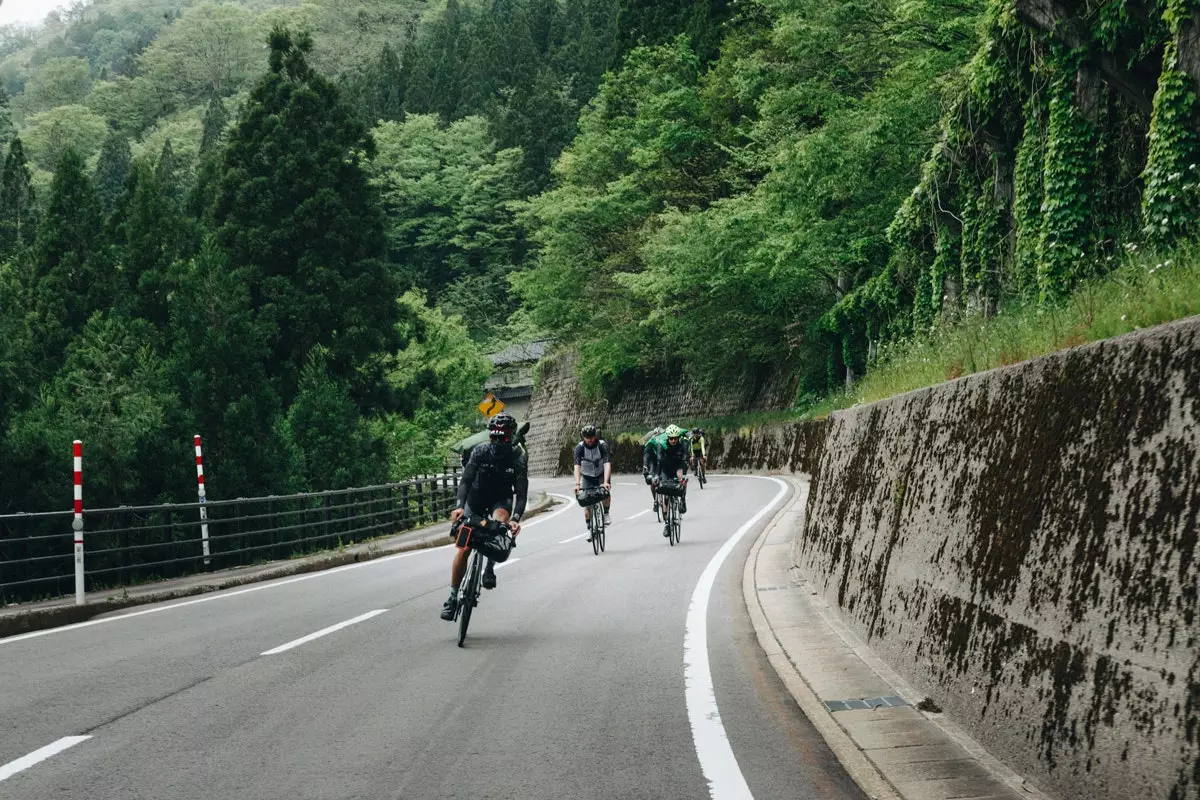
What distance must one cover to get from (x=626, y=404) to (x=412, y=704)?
58818 millimetres

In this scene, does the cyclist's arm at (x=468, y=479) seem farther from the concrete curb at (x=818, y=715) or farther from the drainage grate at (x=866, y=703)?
the drainage grate at (x=866, y=703)

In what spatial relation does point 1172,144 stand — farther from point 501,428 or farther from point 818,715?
point 818,715

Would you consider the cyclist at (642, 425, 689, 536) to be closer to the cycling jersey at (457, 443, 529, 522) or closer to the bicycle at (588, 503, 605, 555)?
the bicycle at (588, 503, 605, 555)

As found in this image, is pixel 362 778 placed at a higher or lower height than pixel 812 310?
lower

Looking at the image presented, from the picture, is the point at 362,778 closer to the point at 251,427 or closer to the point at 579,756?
the point at 579,756

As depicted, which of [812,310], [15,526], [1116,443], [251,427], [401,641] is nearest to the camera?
[1116,443]

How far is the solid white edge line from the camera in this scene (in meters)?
10.1

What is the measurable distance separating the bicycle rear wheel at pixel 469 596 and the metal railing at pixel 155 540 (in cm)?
525

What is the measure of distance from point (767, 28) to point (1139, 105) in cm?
3593

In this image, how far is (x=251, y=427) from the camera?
23062 millimetres

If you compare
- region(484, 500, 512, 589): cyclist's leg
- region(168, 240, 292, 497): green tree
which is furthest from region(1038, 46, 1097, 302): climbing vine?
region(168, 240, 292, 497): green tree

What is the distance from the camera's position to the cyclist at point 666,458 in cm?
2000

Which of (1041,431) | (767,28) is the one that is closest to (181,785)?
(1041,431)

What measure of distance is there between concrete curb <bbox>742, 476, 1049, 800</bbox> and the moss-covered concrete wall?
0.14 meters
